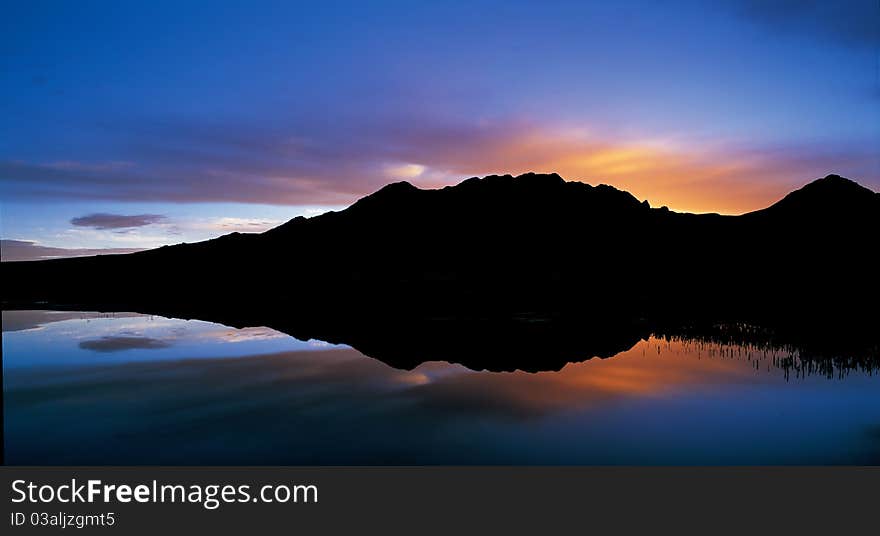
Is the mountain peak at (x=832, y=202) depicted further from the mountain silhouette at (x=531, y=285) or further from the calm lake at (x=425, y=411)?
the calm lake at (x=425, y=411)

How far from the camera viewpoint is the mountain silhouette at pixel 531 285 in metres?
37.5

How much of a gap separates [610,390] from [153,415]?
15.8 m

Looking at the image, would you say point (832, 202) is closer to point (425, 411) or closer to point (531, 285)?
point (531, 285)

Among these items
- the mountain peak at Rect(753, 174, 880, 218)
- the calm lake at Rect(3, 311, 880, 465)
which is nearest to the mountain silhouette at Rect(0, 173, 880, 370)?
the mountain peak at Rect(753, 174, 880, 218)

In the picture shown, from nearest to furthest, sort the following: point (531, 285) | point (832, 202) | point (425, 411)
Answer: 1. point (425, 411)
2. point (531, 285)
3. point (832, 202)

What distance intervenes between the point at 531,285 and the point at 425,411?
243ft

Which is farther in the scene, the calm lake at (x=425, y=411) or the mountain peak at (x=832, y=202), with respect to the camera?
the mountain peak at (x=832, y=202)

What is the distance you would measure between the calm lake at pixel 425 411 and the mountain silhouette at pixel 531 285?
Answer: 4.65 m

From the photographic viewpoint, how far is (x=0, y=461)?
15320mm

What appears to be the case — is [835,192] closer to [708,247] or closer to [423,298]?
[708,247]

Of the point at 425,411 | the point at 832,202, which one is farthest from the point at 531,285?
the point at 832,202

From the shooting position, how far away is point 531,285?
3637 inches

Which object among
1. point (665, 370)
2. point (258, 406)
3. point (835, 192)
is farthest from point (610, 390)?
point (835, 192)

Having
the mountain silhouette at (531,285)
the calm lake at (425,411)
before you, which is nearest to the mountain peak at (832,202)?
the mountain silhouette at (531,285)
